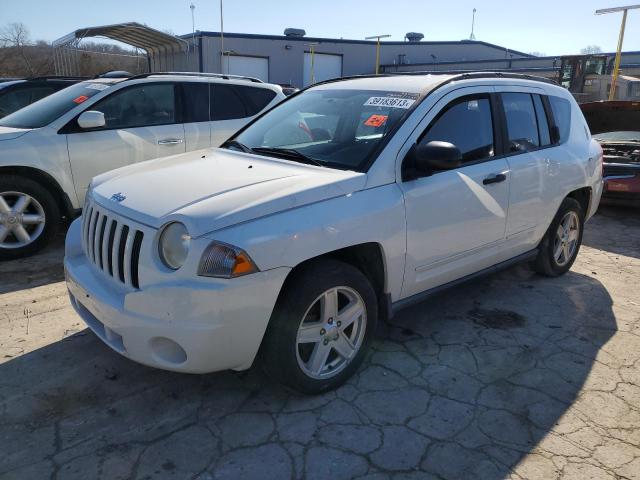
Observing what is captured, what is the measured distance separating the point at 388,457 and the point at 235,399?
36.2 inches

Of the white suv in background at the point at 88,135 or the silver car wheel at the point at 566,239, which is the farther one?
the white suv in background at the point at 88,135

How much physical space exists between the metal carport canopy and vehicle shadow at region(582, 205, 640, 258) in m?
12.8

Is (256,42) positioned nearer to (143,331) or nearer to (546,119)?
(546,119)

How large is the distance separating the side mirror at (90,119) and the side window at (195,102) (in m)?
1.06

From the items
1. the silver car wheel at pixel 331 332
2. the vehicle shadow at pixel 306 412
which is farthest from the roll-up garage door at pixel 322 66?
the silver car wheel at pixel 331 332

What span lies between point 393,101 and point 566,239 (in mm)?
2561

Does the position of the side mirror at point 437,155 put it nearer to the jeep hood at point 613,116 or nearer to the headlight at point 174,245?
the headlight at point 174,245

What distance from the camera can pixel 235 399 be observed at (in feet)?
9.53

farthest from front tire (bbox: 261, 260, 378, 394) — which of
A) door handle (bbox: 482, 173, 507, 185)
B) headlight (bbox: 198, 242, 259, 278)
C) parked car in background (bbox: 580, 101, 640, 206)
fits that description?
parked car in background (bbox: 580, 101, 640, 206)

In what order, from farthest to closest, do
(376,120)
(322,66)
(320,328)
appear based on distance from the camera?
(322,66), (376,120), (320,328)

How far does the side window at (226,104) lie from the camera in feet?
20.7

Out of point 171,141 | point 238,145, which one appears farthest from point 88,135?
point 238,145

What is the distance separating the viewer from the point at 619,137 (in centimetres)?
845

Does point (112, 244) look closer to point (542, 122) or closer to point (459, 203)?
point (459, 203)
